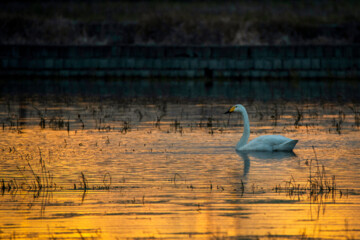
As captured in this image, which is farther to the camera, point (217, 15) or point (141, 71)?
point (217, 15)

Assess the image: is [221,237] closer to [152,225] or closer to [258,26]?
[152,225]

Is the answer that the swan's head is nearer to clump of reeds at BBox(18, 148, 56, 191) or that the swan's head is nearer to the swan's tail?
the swan's tail

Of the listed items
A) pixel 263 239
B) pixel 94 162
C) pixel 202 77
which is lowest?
pixel 263 239

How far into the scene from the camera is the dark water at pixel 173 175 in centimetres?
753

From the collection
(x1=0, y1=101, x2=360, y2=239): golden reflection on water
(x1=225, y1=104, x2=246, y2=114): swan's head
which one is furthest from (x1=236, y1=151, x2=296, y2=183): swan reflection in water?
(x1=225, y1=104, x2=246, y2=114): swan's head

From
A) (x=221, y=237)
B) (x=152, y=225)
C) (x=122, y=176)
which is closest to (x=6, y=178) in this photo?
(x=122, y=176)

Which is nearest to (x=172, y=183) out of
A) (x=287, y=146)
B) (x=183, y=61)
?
(x=287, y=146)

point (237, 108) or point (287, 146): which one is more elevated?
point (237, 108)

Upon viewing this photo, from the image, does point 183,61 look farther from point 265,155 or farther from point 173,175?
point 173,175

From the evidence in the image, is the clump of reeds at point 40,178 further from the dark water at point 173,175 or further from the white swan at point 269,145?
the white swan at point 269,145

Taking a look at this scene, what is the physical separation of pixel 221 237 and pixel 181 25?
44.3 m

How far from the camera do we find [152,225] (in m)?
7.54

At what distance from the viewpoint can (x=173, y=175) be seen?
34.9 feet

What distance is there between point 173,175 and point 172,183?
0.68 meters
